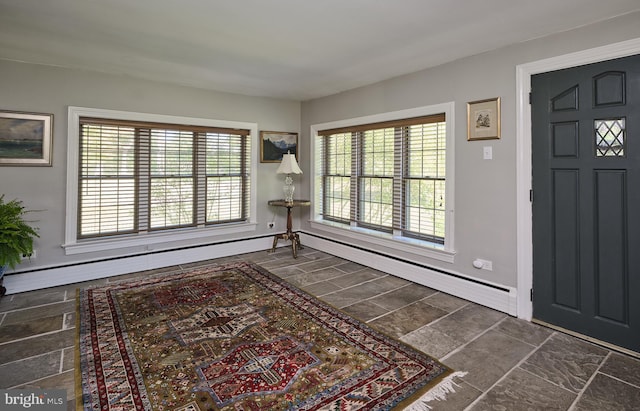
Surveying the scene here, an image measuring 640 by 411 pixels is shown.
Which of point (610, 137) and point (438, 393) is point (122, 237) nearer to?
point (438, 393)

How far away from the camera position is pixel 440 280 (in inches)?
151

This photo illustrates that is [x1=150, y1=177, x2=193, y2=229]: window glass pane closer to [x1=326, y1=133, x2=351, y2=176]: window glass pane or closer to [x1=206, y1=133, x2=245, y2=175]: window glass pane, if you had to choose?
[x1=206, y1=133, x2=245, y2=175]: window glass pane

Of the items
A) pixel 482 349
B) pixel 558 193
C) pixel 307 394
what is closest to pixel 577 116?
pixel 558 193

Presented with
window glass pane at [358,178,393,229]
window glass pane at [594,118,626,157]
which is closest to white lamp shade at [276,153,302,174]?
window glass pane at [358,178,393,229]

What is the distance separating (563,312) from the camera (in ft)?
9.50

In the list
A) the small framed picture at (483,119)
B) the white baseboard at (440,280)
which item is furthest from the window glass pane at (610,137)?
the white baseboard at (440,280)

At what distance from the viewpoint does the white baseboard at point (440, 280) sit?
3258 millimetres

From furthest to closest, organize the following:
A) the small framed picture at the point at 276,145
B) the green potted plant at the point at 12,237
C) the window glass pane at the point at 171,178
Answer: the small framed picture at the point at 276,145, the window glass pane at the point at 171,178, the green potted plant at the point at 12,237

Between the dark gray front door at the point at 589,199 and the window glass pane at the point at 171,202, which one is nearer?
the dark gray front door at the point at 589,199

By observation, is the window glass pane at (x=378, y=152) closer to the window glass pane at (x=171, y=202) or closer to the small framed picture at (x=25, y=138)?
the window glass pane at (x=171, y=202)

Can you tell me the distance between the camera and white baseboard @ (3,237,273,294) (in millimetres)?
3828

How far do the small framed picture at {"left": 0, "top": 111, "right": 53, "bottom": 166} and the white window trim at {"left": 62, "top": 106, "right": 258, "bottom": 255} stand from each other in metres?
0.21

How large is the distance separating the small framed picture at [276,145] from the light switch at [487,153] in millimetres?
3326

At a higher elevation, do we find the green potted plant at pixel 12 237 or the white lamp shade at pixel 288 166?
the white lamp shade at pixel 288 166
